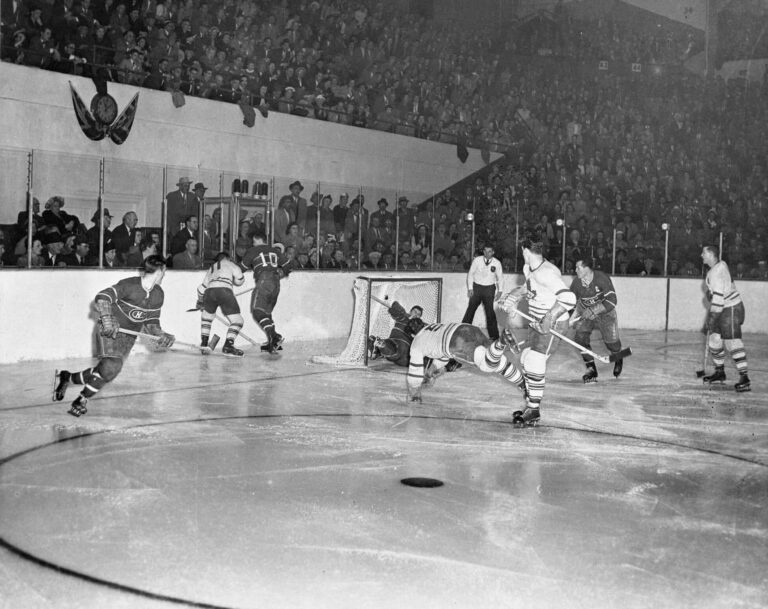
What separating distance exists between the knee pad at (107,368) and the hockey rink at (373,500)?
15.4 inches

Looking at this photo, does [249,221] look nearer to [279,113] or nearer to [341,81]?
[279,113]

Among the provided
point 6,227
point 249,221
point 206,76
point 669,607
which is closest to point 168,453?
point 669,607

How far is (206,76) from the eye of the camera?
1706 cm

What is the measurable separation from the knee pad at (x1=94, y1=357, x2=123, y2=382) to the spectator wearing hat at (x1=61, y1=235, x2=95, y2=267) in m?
4.53

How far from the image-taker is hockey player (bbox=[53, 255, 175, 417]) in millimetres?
7957

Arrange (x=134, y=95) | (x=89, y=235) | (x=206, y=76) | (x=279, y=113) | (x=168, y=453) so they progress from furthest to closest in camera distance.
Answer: (x=279, y=113)
(x=206, y=76)
(x=134, y=95)
(x=89, y=235)
(x=168, y=453)

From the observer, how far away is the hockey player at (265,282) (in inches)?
517

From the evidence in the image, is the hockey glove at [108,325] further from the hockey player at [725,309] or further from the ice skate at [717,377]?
the ice skate at [717,377]

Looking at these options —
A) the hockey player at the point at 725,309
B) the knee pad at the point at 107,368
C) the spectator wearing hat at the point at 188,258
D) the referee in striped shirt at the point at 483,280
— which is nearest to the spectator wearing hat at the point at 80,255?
the spectator wearing hat at the point at 188,258

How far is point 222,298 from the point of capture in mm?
12789

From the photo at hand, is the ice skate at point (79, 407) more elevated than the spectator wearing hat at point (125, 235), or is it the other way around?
the spectator wearing hat at point (125, 235)

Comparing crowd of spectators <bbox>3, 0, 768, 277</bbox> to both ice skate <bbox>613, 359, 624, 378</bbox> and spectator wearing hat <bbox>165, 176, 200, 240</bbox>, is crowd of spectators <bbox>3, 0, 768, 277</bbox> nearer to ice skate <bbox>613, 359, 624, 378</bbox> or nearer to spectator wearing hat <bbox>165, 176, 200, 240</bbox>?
spectator wearing hat <bbox>165, 176, 200, 240</bbox>

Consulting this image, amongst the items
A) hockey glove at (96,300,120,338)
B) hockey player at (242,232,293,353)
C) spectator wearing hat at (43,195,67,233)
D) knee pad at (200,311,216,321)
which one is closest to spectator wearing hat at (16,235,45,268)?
spectator wearing hat at (43,195,67,233)

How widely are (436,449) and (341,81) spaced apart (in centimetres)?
1525
